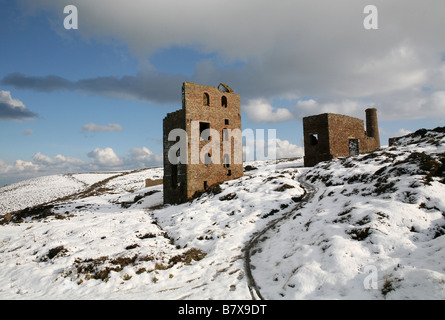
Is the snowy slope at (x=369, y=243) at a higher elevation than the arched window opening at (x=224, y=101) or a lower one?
lower

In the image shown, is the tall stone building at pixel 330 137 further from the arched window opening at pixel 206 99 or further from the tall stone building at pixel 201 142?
the arched window opening at pixel 206 99

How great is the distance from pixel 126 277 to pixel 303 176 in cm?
1821

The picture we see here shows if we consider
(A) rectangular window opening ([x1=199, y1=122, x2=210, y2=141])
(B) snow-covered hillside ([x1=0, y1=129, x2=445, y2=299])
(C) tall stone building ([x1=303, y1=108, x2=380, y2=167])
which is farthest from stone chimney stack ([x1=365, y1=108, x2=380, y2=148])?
(A) rectangular window opening ([x1=199, y1=122, x2=210, y2=141])

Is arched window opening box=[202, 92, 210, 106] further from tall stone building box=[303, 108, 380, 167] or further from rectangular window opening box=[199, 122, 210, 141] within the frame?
tall stone building box=[303, 108, 380, 167]

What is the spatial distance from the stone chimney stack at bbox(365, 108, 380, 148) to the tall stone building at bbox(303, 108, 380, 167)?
3.80 m

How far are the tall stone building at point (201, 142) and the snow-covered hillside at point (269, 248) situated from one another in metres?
6.72

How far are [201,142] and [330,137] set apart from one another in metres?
14.6

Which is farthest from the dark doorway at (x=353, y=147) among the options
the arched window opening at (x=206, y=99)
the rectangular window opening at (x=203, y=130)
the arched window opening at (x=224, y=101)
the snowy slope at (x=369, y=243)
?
the arched window opening at (x=206, y=99)

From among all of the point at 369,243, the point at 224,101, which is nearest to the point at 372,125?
the point at 224,101

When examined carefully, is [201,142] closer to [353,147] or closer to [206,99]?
[206,99]

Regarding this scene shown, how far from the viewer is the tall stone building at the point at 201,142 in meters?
25.0

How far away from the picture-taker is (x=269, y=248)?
11086 mm

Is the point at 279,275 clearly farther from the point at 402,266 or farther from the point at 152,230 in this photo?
the point at 152,230
